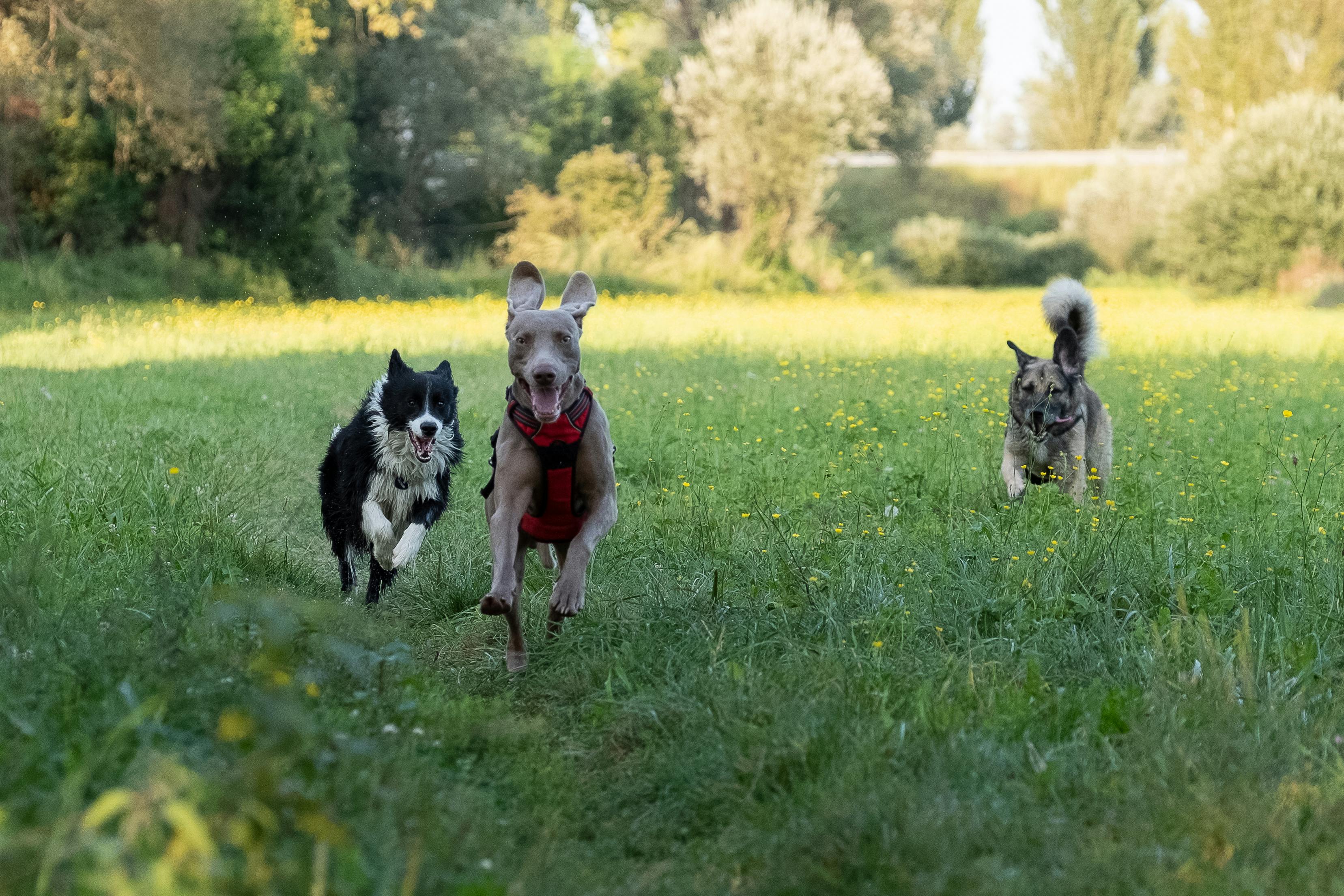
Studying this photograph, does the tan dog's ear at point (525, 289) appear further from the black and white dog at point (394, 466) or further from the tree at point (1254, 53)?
the tree at point (1254, 53)

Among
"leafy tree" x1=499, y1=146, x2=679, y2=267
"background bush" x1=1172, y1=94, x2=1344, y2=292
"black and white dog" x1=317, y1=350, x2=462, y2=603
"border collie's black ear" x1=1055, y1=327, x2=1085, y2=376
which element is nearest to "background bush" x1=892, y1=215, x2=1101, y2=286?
"background bush" x1=1172, y1=94, x2=1344, y2=292

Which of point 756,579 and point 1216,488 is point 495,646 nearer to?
point 756,579

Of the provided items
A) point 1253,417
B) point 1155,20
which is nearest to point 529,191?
point 1253,417

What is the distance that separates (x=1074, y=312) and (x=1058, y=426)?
1.13 m

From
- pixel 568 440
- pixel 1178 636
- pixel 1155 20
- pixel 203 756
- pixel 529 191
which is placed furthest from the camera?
pixel 1155 20

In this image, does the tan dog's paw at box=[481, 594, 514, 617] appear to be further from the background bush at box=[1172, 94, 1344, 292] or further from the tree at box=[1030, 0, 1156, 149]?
the tree at box=[1030, 0, 1156, 149]

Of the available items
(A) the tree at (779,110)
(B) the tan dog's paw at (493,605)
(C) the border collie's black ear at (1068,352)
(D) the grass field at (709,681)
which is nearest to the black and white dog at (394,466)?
(D) the grass field at (709,681)

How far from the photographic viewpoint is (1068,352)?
23.4 ft

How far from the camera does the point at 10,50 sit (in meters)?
18.6

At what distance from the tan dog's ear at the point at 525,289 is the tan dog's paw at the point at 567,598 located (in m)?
1.17

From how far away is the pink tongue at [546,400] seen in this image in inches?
170

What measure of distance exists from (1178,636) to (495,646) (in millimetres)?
2435

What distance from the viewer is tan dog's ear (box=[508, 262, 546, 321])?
487 cm

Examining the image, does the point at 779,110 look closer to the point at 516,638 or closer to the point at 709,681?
the point at 516,638
